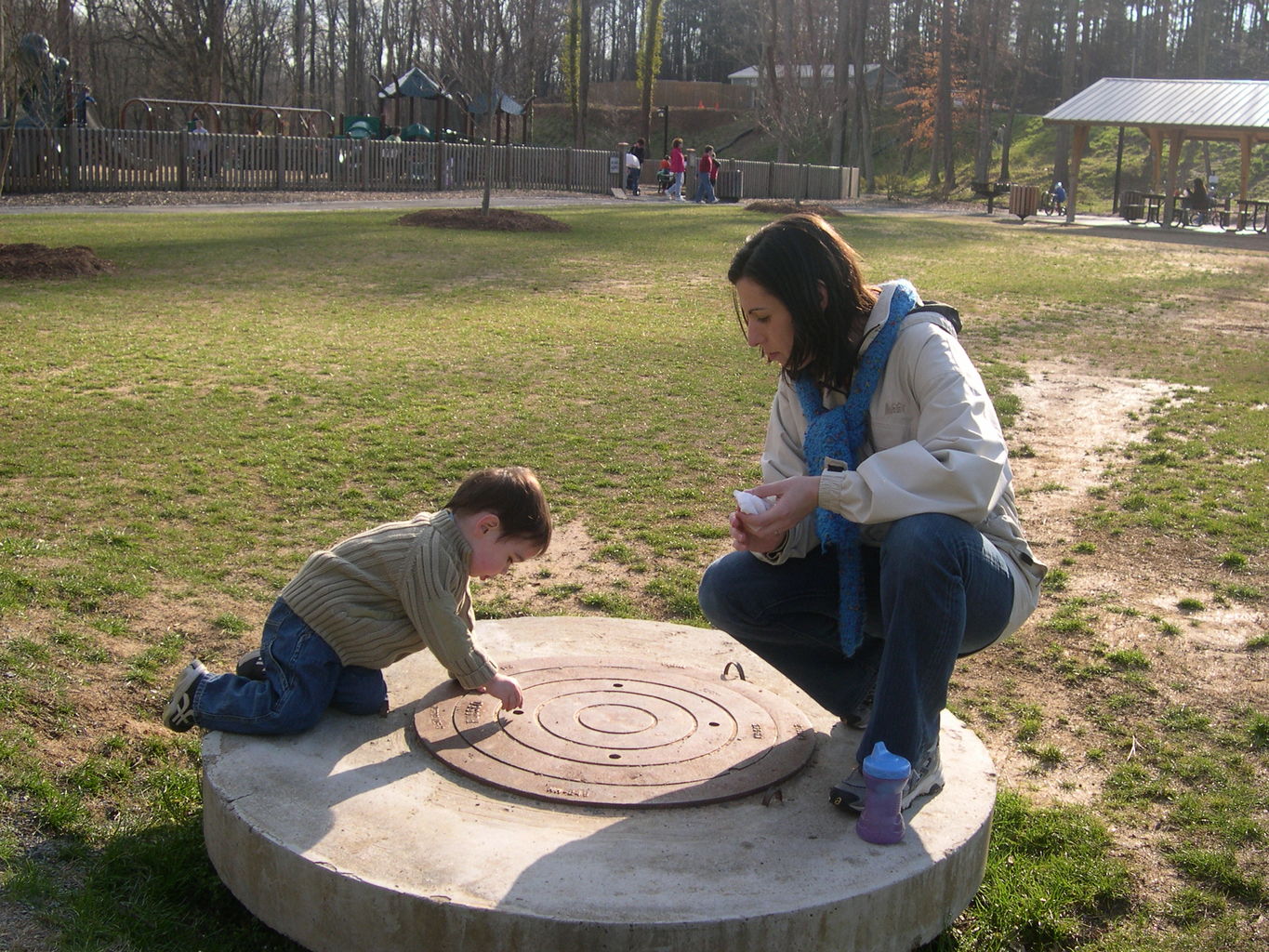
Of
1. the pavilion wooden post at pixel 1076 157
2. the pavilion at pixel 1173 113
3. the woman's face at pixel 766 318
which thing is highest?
the pavilion at pixel 1173 113

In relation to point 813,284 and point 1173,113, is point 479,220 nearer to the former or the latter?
point 813,284

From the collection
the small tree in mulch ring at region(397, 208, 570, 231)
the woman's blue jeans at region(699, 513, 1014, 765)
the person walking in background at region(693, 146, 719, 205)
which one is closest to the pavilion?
the person walking in background at region(693, 146, 719, 205)

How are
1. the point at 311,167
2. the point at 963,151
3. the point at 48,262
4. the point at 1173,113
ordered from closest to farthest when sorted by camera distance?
the point at 48,262 → the point at 311,167 → the point at 1173,113 → the point at 963,151

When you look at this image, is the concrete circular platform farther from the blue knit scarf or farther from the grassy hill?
the grassy hill

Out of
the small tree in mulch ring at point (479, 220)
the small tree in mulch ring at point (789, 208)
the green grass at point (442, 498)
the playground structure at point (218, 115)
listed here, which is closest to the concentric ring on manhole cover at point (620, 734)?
the green grass at point (442, 498)

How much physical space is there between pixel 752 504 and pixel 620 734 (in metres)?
0.75

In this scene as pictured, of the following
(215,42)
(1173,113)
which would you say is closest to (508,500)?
(1173,113)

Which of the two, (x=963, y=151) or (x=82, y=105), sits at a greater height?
(x=963, y=151)

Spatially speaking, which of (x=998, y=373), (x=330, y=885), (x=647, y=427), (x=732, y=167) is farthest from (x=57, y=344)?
(x=732, y=167)

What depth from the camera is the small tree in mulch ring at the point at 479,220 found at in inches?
827

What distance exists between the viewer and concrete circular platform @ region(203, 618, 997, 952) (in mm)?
2451

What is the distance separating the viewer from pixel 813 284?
2.98 meters

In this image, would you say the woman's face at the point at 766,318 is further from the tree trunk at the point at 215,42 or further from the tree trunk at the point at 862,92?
the tree trunk at the point at 862,92

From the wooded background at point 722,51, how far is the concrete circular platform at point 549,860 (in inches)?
808
